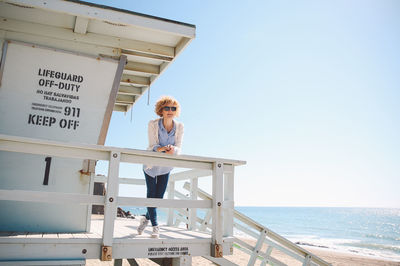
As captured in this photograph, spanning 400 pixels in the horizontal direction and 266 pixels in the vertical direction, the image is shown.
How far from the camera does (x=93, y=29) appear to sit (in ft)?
14.6

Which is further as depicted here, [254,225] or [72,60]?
[254,225]

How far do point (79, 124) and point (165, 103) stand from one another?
55.8 inches

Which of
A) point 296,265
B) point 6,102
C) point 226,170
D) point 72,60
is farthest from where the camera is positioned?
point 296,265

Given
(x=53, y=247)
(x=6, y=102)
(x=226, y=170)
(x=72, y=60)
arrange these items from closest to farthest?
(x=53, y=247)
(x=226, y=170)
(x=6, y=102)
(x=72, y=60)

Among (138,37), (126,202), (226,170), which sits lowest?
(126,202)

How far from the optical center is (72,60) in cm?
444

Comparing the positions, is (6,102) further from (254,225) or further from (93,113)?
(254,225)

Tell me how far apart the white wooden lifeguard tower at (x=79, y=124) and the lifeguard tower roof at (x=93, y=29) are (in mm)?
14

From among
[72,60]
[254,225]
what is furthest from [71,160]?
[254,225]

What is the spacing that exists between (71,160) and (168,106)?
1.57 meters

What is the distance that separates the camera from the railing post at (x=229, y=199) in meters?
3.60

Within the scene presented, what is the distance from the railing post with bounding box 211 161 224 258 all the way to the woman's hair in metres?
0.98

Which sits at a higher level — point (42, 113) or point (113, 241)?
point (42, 113)

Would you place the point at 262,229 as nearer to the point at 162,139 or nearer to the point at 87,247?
the point at 162,139
